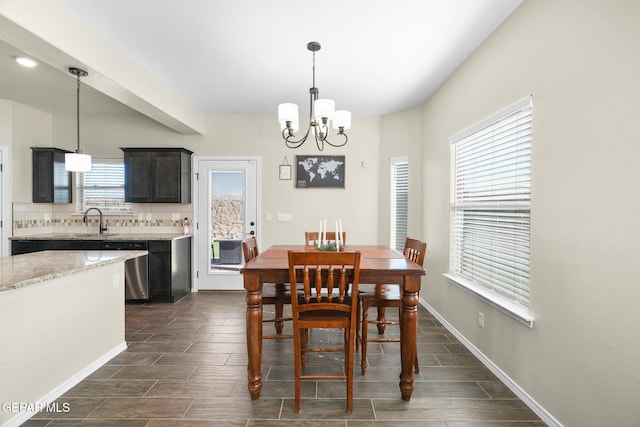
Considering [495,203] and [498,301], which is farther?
[495,203]

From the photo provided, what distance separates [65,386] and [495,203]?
336cm

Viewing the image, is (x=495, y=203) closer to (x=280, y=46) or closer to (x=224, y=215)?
(x=280, y=46)

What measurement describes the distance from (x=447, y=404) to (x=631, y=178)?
163cm

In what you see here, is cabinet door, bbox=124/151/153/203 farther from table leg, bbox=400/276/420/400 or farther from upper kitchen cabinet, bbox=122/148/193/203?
table leg, bbox=400/276/420/400

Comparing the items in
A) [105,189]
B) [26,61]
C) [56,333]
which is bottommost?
[56,333]

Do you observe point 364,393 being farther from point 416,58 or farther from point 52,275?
point 416,58

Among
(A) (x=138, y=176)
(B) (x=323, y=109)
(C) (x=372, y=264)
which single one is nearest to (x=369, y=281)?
(C) (x=372, y=264)

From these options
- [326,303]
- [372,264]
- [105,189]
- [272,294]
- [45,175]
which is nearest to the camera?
[326,303]

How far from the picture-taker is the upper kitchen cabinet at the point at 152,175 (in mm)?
4602

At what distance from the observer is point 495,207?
2.62m

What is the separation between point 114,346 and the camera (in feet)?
9.29

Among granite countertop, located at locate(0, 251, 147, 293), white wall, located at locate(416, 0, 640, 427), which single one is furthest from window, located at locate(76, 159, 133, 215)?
white wall, located at locate(416, 0, 640, 427)

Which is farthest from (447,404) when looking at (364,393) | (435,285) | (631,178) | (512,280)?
(435,285)

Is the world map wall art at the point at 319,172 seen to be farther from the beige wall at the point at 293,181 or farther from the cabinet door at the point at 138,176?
the cabinet door at the point at 138,176
